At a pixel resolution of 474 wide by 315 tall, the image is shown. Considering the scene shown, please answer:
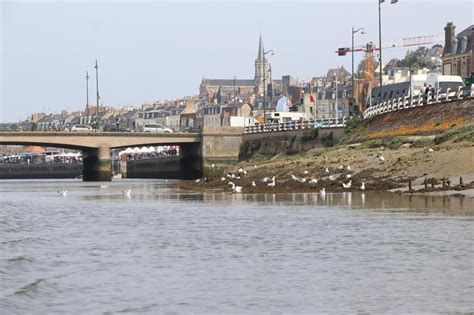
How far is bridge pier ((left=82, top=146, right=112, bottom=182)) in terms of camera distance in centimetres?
11256

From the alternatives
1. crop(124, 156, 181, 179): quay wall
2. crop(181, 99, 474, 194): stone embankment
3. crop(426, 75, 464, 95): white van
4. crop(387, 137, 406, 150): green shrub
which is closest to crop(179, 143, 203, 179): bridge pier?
crop(124, 156, 181, 179): quay wall

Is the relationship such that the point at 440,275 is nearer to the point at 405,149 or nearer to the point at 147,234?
the point at 147,234

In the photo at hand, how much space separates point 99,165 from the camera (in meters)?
112

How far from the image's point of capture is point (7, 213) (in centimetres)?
4747

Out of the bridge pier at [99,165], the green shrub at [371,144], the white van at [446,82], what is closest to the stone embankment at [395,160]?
the green shrub at [371,144]

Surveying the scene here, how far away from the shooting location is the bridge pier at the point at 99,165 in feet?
369

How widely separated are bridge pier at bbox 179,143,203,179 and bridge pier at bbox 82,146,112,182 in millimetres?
9612

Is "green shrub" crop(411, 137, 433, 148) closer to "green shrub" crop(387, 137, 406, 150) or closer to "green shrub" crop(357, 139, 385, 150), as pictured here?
"green shrub" crop(387, 137, 406, 150)

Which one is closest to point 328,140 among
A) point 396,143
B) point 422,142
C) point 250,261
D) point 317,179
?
point 396,143

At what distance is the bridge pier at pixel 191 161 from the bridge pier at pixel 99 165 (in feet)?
31.5

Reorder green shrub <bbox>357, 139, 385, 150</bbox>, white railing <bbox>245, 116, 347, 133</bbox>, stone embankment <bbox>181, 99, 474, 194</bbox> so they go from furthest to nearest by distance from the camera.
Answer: white railing <bbox>245, 116, 347, 133</bbox> < green shrub <bbox>357, 139, 385, 150</bbox> < stone embankment <bbox>181, 99, 474, 194</bbox>

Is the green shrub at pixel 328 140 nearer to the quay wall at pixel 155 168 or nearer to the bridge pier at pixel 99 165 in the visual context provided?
the bridge pier at pixel 99 165

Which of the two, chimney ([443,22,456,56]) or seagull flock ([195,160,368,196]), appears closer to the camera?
seagull flock ([195,160,368,196])

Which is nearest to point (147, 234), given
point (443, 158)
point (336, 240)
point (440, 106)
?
point (336, 240)
